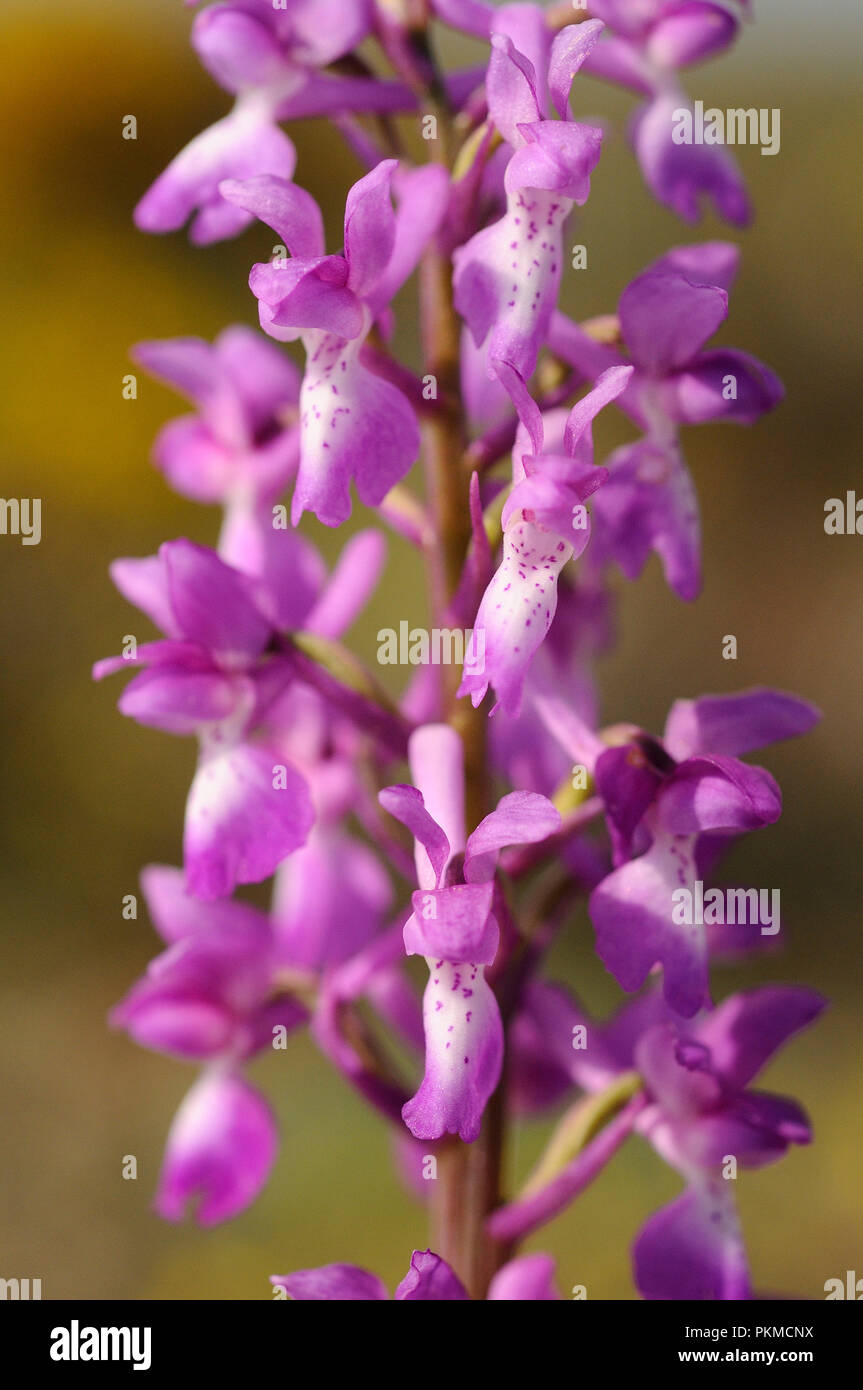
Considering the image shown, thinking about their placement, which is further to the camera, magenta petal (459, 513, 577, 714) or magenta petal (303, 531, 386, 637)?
magenta petal (303, 531, 386, 637)

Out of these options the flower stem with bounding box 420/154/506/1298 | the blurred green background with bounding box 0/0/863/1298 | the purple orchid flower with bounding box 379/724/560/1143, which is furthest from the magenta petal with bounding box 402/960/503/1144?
the blurred green background with bounding box 0/0/863/1298

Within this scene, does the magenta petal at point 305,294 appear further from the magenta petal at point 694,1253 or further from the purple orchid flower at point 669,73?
the magenta petal at point 694,1253

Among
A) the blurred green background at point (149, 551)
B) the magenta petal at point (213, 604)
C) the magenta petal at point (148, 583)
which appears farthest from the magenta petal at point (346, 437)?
the blurred green background at point (149, 551)

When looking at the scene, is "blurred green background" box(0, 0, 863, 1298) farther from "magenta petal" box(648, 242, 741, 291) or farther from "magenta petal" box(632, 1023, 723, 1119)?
"magenta petal" box(648, 242, 741, 291)

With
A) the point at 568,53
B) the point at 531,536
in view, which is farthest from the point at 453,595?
the point at 568,53

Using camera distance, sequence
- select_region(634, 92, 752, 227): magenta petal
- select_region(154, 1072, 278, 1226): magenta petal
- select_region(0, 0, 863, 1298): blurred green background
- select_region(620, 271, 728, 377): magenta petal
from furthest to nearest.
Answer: select_region(0, 0, 863, 1298): blurred green background → select_region(154, 1072, 278, 1226): magenta petal → select_region(634, 92, 752, 227): magenta petal → select_region(620, 271, 728, 377): magenta petal

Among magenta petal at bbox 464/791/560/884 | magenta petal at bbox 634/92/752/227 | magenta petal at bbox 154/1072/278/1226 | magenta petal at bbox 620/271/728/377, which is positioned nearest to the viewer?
magenta petal at bbox 464/791/560/884

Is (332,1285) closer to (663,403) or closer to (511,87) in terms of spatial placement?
(663,403)

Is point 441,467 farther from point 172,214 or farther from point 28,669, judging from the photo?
point 28,669
